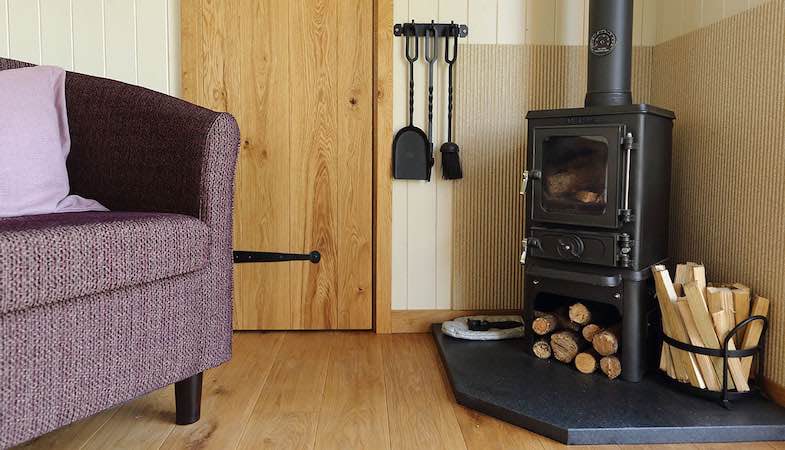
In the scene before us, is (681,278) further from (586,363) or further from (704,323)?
(586,363)

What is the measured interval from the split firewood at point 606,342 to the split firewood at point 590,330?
0.02 meters

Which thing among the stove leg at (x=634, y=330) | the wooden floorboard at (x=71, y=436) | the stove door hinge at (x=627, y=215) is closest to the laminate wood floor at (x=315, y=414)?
the wooden floorboard at (x=71, y=436)

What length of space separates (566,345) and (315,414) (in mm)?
748

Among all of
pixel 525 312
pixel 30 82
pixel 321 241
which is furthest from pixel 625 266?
pixel 30 82

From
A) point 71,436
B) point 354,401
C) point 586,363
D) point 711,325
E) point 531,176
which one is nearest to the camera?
point 71,436

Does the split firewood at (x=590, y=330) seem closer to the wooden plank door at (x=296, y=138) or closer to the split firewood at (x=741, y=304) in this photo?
the split firewood at (x=741, y=304)

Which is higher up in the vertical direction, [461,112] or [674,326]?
[461,112]

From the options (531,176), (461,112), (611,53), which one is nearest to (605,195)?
(531,176)

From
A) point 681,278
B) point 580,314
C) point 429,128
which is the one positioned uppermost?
point 429,128

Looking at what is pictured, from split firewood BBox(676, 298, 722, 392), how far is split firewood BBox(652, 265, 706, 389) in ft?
0.04

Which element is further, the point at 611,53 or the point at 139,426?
the point at 611,53

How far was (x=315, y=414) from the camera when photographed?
1.65 metres

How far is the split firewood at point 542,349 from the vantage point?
1.97 metres

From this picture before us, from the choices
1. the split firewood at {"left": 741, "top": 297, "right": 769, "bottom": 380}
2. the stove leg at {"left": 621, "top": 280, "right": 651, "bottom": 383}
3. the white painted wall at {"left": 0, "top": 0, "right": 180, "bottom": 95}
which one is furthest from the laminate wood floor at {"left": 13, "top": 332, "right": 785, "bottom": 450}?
the white painted wall at {"left": 0, "top": 0, "right": 180, "bottom": 95}
